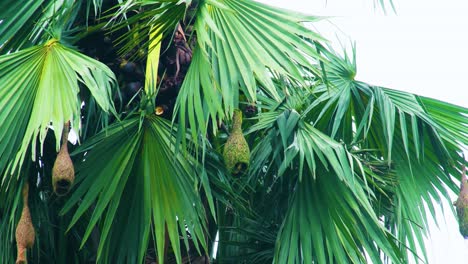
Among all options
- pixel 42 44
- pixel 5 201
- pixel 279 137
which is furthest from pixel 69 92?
pixel 279 137

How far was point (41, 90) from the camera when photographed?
3752 millimetres

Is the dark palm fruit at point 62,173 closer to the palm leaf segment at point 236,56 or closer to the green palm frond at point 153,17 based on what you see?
the palm leaf segment at point 236,56

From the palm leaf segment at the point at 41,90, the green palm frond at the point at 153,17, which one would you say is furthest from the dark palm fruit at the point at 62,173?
the green palm frond at the point at 153,17

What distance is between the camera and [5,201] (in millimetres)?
4125

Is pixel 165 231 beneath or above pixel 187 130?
beneath

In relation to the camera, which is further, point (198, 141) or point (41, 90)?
point (198, 141)

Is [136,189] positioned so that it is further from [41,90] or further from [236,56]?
[236,56]

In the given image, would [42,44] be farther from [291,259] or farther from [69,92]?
[291,259]

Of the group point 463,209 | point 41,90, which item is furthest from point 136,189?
point 463,209

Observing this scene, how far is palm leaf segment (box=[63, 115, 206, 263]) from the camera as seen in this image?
389 centimetres

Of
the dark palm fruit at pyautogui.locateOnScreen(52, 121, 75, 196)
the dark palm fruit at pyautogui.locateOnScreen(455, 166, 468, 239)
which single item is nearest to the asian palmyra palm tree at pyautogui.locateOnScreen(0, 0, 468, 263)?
the dark palm fruit at pyautogui.locateOnScreen(52, 121, 75, 196)

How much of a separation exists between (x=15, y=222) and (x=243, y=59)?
109cm

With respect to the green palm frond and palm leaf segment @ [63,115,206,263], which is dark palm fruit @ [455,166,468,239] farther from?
the green palm frond

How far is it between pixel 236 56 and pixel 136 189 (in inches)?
25.9
